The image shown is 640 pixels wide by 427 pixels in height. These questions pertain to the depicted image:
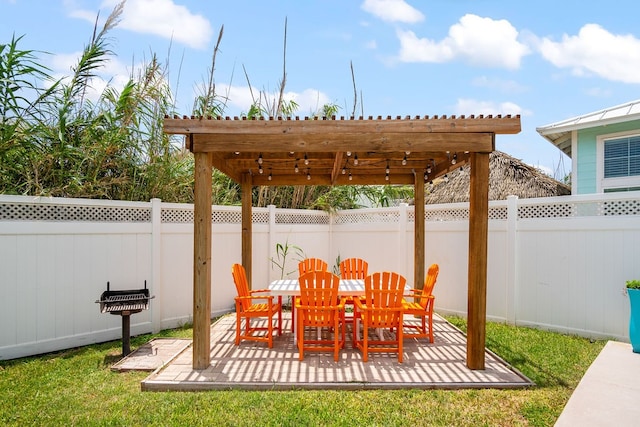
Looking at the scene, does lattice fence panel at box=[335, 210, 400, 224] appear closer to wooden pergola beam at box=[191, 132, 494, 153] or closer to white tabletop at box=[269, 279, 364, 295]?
white tabletop at box=[269, 279, 364, 295]

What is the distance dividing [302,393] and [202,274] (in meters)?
1.44

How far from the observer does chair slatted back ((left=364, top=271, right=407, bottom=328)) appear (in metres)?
4.21

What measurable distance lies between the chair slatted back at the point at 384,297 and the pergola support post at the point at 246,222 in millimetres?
2654

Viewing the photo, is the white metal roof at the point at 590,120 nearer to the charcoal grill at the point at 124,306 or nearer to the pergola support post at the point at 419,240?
the pergola support post at the point at 419,240

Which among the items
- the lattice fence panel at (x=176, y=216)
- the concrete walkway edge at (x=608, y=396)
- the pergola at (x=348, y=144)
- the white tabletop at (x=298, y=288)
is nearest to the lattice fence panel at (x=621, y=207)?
the concrete walkway edge at (x=608, y=396)

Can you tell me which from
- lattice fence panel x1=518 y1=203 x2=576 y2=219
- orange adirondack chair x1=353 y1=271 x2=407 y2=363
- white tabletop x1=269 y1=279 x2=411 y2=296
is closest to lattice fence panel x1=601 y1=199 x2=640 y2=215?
lattice fence panel x1=518 y1=203 x2=576 y2=219

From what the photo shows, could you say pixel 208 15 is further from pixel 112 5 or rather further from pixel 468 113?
pixel 468 113

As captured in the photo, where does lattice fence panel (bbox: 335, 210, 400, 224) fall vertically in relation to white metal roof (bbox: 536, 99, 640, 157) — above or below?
below

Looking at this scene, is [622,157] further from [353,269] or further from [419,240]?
[353,269]

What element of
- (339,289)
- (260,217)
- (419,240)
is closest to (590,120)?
(419,240)

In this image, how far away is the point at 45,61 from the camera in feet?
15.3

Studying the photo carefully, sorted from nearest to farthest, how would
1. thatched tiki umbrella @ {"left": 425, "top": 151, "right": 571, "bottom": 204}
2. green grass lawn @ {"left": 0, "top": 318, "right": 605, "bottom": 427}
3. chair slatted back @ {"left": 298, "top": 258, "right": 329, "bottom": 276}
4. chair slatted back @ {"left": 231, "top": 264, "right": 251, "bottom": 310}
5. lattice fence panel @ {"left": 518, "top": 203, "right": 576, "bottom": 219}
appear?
green grass lawn @ {"left": 0, "top": 318, "right": 605, "bottom": 427} → chair slatted back @ {"left": 231, "top": 264, "right": 251, "bottom": 310} → lattice fence panel @ {"left": 518, "top": 203, "right": 576, "bottom": 219} → chair slatted back @ {"left": 298, "top": 258, "right": 329, "bottom": 276} → thatched tiki umbrella @ {"left": 425, "top": 151, "right": 571, "bottom": 204}

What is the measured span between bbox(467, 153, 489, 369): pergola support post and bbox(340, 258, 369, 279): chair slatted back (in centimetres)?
256

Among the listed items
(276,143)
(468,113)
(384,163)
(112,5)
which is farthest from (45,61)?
(468,113)
